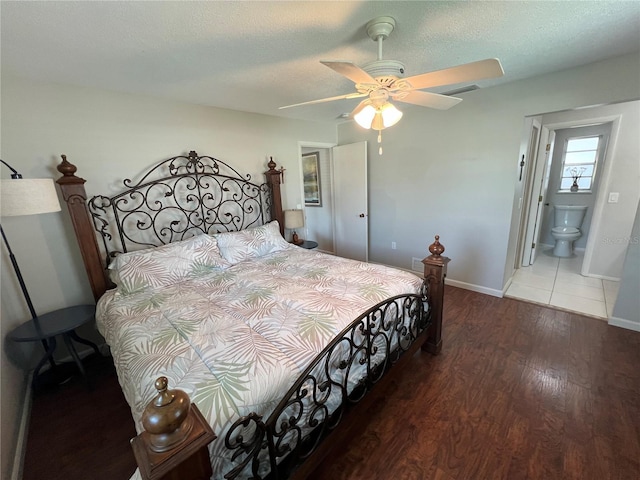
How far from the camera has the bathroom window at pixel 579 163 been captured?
14.1ft

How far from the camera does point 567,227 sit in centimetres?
443

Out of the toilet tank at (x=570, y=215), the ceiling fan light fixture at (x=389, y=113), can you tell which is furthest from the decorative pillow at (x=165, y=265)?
the toilet tank at (x=570, y=215)

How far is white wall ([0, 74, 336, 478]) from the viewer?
1902 mm

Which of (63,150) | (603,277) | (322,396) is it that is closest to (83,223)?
(63,150)

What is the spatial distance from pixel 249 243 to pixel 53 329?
5.24 feet

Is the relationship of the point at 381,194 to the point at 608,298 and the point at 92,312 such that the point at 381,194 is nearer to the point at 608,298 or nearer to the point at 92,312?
the point at 608,298

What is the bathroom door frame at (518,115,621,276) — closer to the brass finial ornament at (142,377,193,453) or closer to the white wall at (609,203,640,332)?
the white wall at (609,203,640,332)

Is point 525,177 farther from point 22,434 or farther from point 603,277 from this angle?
point 22,434

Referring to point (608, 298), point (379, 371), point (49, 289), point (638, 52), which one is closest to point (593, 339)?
point (608, 298)

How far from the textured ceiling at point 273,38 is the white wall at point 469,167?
0.90 feet

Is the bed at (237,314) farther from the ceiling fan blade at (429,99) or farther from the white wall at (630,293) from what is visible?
the white wall at (630,293)

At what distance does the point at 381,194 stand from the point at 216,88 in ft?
8.58

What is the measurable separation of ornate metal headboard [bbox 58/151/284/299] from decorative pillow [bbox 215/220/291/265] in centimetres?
40

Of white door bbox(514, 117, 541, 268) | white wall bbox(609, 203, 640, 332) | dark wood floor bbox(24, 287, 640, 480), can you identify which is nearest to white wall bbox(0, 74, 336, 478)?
dark wood floor bbox(24, 287, 640, 480)
